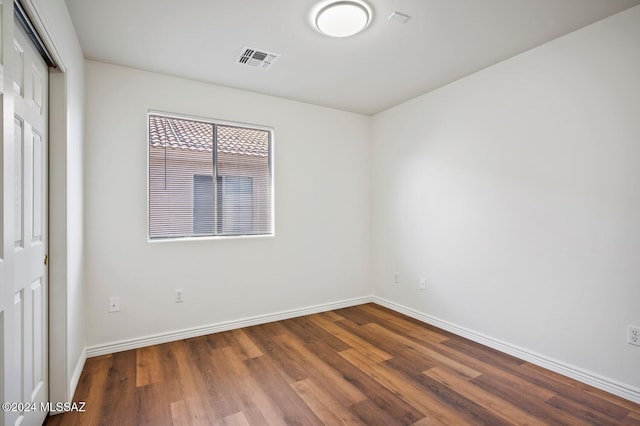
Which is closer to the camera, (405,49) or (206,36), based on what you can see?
(206,36)

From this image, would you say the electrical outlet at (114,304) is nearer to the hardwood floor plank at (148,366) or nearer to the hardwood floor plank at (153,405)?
the hardwood floor plank at (148,366)

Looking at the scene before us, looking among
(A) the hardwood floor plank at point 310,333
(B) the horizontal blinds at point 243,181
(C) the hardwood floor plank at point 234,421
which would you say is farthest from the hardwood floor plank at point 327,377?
(B) the horizontal blinds at point 243,181

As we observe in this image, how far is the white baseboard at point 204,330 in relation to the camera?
276cm

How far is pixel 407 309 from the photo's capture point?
378cm

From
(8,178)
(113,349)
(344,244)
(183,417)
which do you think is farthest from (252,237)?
(8,178)

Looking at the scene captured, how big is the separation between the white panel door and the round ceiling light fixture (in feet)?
5.26

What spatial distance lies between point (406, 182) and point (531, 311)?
1.84 meters

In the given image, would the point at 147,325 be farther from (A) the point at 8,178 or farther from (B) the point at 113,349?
(A) the point at 8,178

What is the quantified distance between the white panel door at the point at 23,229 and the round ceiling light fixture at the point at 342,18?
160 cm

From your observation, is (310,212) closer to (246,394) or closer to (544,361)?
(246,394)

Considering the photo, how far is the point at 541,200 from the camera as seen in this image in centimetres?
256

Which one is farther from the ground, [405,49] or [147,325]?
[405,49]

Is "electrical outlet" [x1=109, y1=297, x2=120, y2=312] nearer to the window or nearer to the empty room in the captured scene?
the empty room

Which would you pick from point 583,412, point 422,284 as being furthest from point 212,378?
point 583,412
